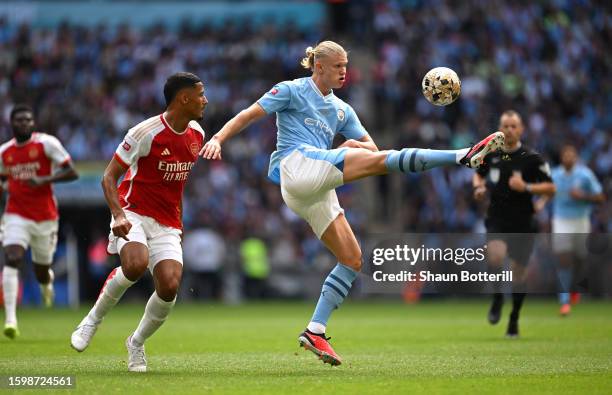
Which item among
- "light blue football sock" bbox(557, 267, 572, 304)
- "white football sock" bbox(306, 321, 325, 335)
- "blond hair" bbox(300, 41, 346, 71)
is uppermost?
"blond hair" bbox(300, 41, 346, 71)

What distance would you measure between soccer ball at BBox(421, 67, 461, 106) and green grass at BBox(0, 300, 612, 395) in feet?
8.09

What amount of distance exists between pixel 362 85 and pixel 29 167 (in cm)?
1687

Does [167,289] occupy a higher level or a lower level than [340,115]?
lower

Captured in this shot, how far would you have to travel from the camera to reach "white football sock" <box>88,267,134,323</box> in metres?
9.64

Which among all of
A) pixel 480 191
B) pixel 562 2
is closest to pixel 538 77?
pixel 562 2

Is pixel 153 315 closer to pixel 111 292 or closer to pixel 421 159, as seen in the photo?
pixel 111 292

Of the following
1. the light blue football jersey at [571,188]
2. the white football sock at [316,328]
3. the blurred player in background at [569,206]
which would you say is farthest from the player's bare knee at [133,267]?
the light blue football jersey at [571,188]

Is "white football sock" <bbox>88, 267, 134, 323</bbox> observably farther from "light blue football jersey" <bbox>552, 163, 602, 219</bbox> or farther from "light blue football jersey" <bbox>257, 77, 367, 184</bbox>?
"light blue football jersey" <bbox>552, 163, 602, 219</bbox>

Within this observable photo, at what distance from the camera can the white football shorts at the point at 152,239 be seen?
31.4ft

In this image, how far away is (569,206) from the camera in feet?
63.0

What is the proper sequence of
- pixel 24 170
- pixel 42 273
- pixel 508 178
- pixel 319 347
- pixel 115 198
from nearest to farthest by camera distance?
pixel 115 198 < pixel 319 347 < pixel 508 178 < pixel 24 170 < pixel 42 273

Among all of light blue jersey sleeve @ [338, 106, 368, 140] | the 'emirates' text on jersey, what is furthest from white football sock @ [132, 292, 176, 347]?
the 'emirates' text on jersey

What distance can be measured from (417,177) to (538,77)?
4.84 m

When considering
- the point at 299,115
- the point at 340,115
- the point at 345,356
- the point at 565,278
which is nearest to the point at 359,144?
the point at 340,115
